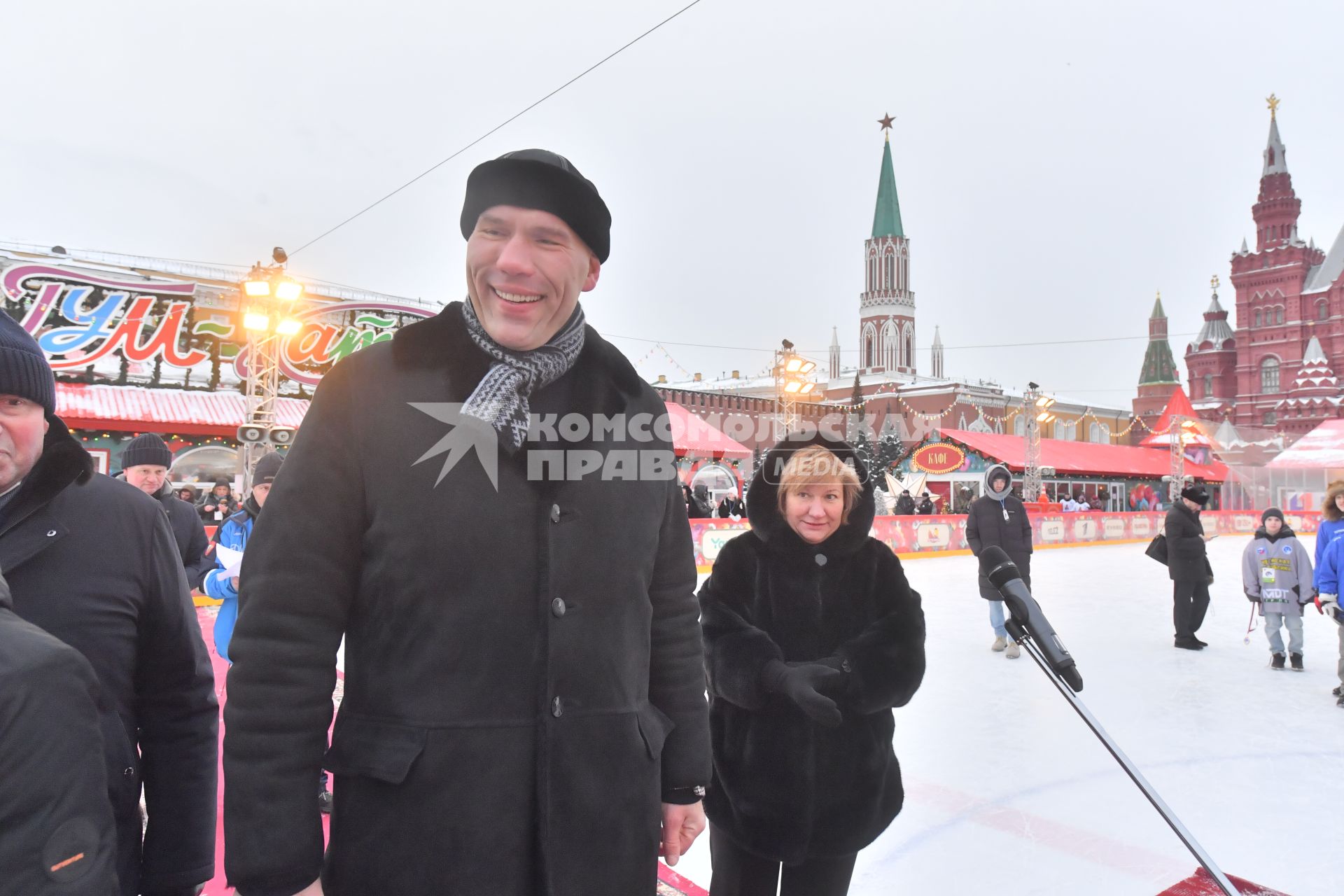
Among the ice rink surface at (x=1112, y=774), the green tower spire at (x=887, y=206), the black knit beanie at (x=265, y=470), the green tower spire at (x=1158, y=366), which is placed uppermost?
the green tower spire at (x=887, y=206)

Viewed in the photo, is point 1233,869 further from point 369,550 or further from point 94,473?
point 94,473

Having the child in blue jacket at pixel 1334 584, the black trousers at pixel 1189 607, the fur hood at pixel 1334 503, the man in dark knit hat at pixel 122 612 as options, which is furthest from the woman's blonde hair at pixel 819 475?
the black trousers at pixel 1189 607

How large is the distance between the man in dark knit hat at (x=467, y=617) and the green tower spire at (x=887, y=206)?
73.3m

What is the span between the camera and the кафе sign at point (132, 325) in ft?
46.9

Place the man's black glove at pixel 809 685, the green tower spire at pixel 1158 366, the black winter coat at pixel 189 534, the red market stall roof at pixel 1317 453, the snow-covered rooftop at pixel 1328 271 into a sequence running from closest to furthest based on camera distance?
the man's black glove at pixel 809 685, the black winter coat at pixel 189 534, the red market stall roof at pixel 1317 453, the snow-covered rooftop at pixel 1328 271, the green tower spire at pixel 1158 366

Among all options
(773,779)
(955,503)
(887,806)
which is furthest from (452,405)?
(955,503)

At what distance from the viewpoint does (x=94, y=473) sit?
51.9 inches

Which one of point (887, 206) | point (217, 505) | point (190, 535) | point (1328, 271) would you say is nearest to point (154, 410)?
point (217, 505)

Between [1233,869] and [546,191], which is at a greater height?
[546,191]

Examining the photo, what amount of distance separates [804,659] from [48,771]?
155 cm

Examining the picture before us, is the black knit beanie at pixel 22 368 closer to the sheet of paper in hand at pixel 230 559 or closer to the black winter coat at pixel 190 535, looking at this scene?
the sheet of paper in hand at pixel 230 559

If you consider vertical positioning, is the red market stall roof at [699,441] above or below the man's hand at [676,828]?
above

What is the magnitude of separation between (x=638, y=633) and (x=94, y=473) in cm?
95

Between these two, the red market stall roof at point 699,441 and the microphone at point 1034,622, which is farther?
the red market stall roof at point 699,441
